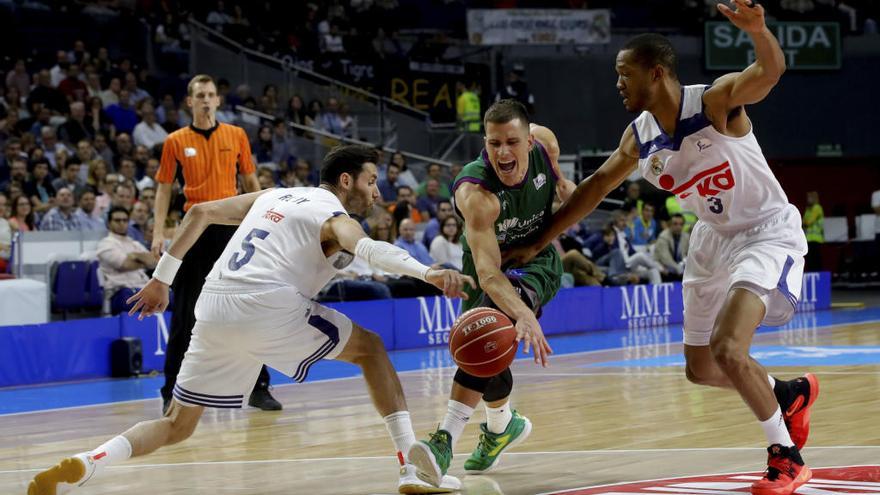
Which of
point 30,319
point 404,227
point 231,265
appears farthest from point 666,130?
point 404,227

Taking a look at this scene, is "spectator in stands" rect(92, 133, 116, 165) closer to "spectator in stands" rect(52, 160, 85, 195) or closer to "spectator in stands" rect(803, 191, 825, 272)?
"spectator in stands" rect(52, 160, 85, 195)

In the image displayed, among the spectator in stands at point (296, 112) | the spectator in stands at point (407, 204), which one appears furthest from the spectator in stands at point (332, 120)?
the spectator in stands at point (407, 204)

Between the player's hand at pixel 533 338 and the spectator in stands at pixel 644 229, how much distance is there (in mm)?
13328

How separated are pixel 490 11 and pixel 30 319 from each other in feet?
45.2

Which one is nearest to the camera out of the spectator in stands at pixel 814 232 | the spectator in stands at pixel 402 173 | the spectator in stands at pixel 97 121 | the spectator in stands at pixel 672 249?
the spectator in stands at pixel 97 121

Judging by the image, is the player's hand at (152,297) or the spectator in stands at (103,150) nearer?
the player's hand at (152,297)

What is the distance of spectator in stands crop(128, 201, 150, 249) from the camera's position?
1223 centimetres

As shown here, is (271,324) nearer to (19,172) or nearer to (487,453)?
(487,453)

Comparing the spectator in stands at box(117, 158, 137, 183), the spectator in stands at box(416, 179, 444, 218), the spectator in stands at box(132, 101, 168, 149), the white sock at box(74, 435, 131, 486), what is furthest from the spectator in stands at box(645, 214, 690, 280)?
the white sock at box(74, 435, 131, 486)

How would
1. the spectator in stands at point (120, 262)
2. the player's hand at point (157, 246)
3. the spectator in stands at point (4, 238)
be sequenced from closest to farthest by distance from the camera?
the player's hand at point (157, 246) → the spectator in stands at point (120, 262) → the spectator in stands at point (4, 238)

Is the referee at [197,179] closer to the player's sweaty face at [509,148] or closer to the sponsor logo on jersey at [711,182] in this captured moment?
the player's sweaty face at [509,148]

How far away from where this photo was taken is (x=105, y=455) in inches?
202

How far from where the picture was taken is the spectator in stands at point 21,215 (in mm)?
12211

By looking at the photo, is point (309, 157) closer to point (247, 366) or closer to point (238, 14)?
point (238, 14)
